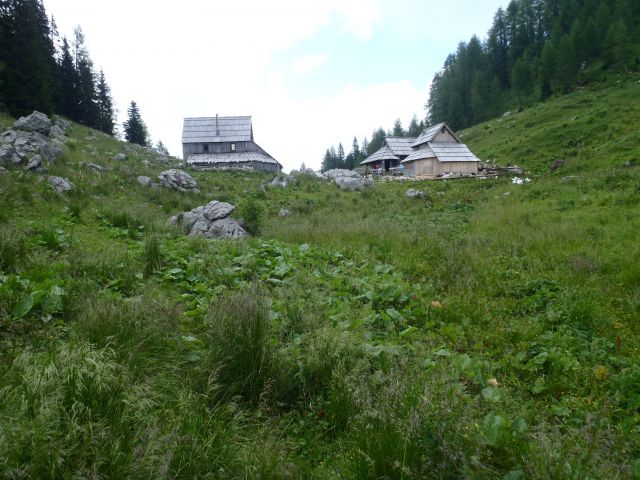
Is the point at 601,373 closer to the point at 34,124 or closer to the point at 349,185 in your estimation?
the point at 349,185

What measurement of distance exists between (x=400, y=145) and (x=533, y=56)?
44.7m

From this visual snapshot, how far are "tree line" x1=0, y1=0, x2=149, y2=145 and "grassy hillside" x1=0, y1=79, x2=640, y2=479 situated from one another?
29218mm

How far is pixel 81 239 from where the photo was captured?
8.28 metres

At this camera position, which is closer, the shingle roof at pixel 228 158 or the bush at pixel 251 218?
the bush at pixel 251 218

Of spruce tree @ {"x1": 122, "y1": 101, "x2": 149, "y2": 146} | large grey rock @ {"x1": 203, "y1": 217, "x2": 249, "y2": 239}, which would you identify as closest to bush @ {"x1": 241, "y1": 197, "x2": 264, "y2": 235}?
large grey rock @ {"x1": 203, "y1": 217, "x2": 249, "y2": 239}

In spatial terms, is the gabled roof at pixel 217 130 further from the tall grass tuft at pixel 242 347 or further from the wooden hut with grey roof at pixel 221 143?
the tall grass tuft at pixel 242 347

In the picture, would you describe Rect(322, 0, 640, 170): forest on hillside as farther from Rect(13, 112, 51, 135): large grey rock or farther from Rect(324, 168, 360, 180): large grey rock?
Rect(13, 112, 51, 135): large grey rock

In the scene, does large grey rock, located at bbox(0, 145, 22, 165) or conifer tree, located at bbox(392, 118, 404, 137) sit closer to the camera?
large grey rock, located at bbox(0, 145, 22, 165)

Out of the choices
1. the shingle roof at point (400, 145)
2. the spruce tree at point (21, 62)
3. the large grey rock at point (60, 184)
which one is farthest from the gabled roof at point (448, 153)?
the spruce tree at point (21, 62)

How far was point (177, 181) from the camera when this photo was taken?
70.6ft

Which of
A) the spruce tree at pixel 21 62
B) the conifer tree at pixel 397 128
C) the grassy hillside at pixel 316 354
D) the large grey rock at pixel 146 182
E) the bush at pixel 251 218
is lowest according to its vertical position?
the grassy hillside at pixel 316 354

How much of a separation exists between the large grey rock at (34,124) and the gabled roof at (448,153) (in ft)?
113

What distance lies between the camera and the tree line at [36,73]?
30.9 metres

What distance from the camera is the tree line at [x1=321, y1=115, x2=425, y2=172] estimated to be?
86.8 metres
